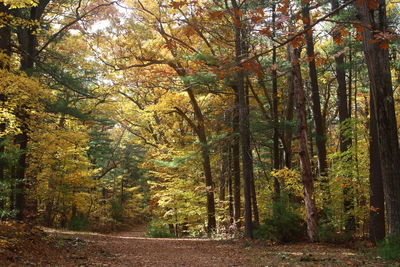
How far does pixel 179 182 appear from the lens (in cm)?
1853

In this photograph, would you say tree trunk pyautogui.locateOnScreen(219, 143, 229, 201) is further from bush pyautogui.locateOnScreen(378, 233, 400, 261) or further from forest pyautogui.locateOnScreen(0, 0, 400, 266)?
bush pyautogui.locateOnScreen(378, 233, 400, 261)

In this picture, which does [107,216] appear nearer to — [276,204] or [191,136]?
[191,136]

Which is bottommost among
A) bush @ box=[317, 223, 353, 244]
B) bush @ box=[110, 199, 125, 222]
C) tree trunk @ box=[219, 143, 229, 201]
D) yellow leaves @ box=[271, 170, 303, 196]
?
bush @ box=[317, 223, 353, 244]

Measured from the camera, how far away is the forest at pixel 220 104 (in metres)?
6.95

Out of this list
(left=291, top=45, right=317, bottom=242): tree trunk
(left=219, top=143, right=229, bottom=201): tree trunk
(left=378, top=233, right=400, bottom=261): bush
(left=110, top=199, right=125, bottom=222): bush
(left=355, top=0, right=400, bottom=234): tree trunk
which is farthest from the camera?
(left=110, top=199, right=125, bottom=222): bush

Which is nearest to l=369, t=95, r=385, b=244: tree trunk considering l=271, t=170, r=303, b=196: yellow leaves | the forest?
the forest

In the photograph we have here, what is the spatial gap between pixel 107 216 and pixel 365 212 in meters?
20.8

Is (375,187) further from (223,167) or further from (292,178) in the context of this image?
(223,167)

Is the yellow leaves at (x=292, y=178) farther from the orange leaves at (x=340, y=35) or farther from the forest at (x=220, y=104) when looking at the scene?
the orange leaves at (x=340, y=35)

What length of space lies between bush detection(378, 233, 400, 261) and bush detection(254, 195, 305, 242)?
4296 mm

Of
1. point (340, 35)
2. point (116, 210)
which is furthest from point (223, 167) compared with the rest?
point (340, 35)

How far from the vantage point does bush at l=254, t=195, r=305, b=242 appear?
10.9 metres

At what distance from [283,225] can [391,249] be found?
4.68 meters

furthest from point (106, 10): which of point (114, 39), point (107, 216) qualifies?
point (107, 216)
